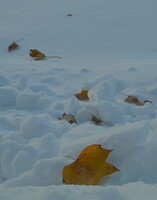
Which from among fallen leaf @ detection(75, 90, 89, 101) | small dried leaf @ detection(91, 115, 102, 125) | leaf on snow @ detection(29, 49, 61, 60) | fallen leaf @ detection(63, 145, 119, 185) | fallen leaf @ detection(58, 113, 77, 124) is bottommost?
leaf on snow @ detection(29, 49, 61, 60)

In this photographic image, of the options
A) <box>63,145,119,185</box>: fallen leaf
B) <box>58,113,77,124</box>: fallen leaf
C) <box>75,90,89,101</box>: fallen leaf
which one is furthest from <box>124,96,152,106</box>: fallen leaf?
<box>63,145,119,185</box>: fallen leaf

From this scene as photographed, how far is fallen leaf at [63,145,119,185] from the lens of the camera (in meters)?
1.04

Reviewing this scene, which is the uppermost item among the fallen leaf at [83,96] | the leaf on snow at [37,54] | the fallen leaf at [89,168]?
the fallen leaf at [89,168]

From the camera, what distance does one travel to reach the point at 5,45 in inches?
Result: 121

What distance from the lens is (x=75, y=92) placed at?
205cm

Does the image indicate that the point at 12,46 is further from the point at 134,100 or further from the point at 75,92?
the point at 134,100

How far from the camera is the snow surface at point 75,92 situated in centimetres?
106

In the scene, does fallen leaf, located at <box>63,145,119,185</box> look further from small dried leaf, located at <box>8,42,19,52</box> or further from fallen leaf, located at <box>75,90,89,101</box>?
small dried leaf, located at <box>8,42,19,52</box>

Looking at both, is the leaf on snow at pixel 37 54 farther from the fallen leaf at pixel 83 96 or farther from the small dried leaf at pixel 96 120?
the small dried leaf at pixel 96 120

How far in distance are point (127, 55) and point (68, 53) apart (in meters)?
0.46

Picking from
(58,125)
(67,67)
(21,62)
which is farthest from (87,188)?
(21,62)

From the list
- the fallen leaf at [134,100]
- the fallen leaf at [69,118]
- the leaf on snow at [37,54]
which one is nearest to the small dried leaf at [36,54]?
the leaf on snow at [37,54]

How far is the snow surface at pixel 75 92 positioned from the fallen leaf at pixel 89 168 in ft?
0.11

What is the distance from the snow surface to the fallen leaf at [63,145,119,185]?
0.03m
